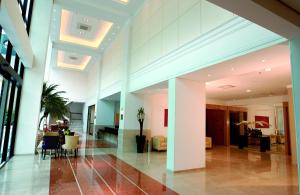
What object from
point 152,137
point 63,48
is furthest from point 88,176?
point 63,48

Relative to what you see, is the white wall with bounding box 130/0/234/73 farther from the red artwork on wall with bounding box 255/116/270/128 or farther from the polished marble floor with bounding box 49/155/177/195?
the red artwork on wall with bounding box 255/116/270/128

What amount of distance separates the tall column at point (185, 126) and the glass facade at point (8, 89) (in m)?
4.49

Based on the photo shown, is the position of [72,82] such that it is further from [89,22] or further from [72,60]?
[89,22]

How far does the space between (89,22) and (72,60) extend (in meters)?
7.45

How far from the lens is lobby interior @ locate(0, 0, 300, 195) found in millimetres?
3732

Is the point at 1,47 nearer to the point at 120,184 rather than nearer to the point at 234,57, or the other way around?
the point at 120,184

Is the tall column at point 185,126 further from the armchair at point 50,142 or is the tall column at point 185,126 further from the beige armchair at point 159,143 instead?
the armchair at point 50,142

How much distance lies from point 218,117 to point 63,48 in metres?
12.1

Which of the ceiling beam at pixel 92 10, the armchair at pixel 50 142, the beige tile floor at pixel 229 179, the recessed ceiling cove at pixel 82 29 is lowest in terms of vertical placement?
the beige tile floor at pixel 229 179

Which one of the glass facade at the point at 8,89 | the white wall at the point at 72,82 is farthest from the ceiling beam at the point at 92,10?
the white wall at the point at 72,82

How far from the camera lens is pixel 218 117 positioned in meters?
13.7

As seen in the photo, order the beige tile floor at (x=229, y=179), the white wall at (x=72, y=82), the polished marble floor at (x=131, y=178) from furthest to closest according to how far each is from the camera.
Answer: the white wall at (x=72, y=82) < the beige tile floor at (x=229, y=179) < the polished marble floor at (x=131, y=178)

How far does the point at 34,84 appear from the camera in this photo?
24.4ft

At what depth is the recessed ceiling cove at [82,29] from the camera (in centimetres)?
960
